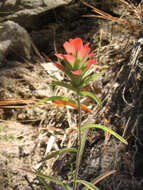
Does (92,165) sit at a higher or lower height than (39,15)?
lower

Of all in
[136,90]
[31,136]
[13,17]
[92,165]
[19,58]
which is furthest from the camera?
[13,17]

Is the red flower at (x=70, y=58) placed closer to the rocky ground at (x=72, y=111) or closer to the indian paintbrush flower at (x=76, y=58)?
the indian paintbrush flower at (x=76, y=58)

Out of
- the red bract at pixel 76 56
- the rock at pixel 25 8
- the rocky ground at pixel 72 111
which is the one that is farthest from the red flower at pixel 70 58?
the rock at pixel 25 8

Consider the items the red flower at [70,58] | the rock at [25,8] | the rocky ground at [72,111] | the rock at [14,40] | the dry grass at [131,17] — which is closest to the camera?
the red flower at [70,58]

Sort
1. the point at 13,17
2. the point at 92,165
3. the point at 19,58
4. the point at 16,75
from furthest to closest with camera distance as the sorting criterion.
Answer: the point at 13,17
the point at 19,58
the point at 16,75
the point at 92,165

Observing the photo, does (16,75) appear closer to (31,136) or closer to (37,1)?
(31,136)

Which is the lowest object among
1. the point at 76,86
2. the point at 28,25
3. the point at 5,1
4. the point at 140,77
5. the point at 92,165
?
the point at 92,165

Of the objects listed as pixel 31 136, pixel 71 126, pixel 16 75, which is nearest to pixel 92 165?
pixel 71 126

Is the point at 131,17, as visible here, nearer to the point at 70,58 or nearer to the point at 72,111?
the point at 72,111
